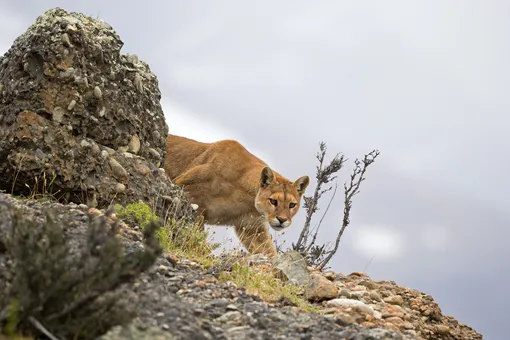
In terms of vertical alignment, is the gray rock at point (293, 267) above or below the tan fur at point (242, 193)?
below

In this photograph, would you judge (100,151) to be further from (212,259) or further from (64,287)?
(64,287)

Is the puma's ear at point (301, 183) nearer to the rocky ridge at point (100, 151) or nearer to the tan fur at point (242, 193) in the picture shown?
the tan fur at point (242, 193)

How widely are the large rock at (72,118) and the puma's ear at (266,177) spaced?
243cm

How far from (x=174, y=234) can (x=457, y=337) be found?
4182 mm

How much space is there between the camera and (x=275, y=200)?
12.3 meters

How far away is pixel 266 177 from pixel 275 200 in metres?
0.43

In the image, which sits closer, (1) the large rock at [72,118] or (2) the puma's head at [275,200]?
(1) the large rock at [72,118]

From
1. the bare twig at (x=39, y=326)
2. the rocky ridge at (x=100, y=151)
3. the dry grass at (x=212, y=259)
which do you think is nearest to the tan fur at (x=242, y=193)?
the rocky ridge at (x=100, y=151)

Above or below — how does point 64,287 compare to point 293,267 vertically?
below

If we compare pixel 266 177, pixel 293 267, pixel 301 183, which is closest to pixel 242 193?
pixel 266 177

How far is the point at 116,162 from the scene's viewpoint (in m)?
9.49

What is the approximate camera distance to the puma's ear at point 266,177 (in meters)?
12.3

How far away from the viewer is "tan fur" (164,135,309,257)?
40.5 feet

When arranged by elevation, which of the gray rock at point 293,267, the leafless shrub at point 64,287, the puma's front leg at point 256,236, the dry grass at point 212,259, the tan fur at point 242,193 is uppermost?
the tan fur at point 242,193
